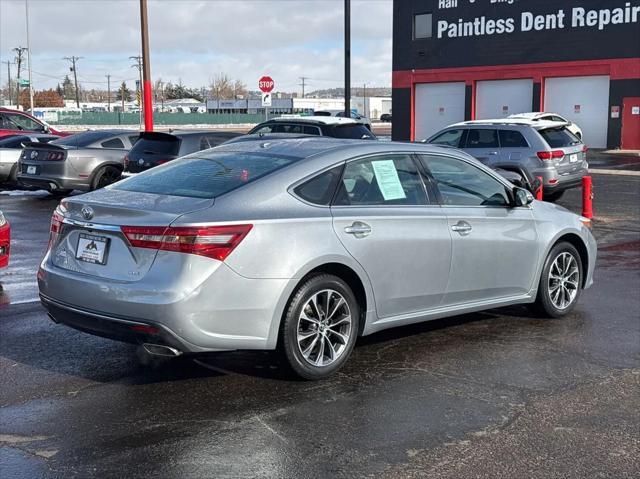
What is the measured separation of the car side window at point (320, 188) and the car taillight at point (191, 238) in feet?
2.28

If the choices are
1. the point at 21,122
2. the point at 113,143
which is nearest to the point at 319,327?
the point at 113,143

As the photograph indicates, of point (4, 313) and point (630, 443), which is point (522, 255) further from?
point (4, 313)

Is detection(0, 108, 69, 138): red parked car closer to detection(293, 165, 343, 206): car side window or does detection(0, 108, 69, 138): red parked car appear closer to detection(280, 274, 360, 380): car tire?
detection(293, 165, 343, 206): car side window

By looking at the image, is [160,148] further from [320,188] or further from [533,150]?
[320,188]

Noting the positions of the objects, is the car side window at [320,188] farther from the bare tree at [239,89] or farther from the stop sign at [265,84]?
the bare tree at [239,89]

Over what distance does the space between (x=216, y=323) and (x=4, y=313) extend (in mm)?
3300

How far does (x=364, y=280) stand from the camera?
577 centimetres

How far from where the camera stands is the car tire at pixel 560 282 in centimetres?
729

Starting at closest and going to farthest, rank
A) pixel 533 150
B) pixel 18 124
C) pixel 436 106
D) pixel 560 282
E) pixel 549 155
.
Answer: pixel 560 282, pixel 549 155, pixel 533 150, pixel 18 124, pixel 436 106

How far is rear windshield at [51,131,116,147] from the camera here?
16812 mm

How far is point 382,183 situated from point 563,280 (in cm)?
236

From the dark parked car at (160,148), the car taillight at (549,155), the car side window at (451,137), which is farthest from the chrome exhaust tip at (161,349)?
the car side window at (451,137)

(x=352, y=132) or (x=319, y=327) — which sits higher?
(x=352, y=132)

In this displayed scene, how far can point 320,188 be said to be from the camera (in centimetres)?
575
